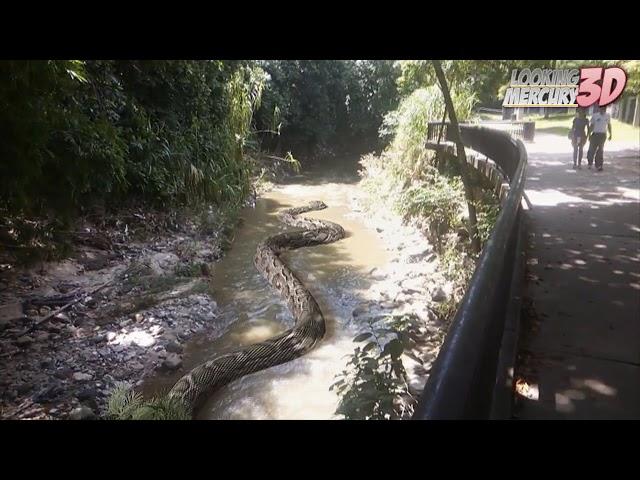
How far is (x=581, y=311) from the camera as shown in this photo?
3520mm

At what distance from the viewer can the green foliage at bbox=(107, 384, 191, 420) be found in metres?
4.55

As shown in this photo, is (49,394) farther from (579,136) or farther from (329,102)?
(329,102)

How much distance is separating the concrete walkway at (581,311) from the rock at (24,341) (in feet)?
18.5

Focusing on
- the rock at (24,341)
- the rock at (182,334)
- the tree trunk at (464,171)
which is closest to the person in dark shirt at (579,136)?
the tree trunk at (464,171)

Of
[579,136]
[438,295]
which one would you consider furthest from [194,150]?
[579,136]

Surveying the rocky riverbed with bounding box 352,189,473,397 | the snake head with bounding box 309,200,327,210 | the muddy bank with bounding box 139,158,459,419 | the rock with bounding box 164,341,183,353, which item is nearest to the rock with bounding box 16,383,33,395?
the muddy bank with bounding box 139,158,459,419

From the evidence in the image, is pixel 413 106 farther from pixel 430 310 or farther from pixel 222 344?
pixel 222 344

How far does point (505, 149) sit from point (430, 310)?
327 centimetres

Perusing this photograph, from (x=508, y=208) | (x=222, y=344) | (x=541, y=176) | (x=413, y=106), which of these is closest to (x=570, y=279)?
Answer: (x=508, y=208)

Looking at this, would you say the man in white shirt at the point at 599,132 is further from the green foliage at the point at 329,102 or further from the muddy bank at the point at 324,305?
the green foliage at the point at 329,102

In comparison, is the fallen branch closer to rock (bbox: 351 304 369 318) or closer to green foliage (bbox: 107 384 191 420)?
green foliage (bbox: 107 384 191 420)

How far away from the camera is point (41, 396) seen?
4.94 m

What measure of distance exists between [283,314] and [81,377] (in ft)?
10.6

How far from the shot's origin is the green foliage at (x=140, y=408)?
4.55m
